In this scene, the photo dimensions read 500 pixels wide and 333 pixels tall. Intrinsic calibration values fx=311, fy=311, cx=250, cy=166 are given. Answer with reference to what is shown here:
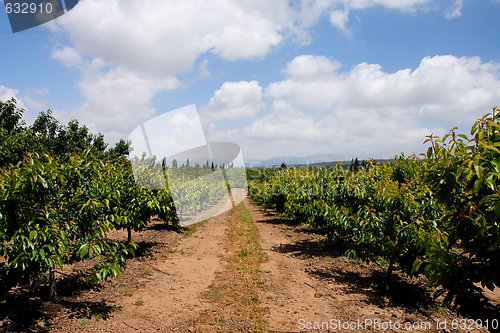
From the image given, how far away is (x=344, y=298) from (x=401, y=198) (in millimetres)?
2696

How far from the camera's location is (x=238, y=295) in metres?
7.34

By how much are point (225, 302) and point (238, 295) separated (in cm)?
50

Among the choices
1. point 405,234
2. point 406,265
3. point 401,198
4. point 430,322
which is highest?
point 401,198

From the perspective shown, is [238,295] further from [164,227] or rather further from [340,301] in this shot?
[164,227]

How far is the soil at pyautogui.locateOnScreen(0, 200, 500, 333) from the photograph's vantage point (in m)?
5.76

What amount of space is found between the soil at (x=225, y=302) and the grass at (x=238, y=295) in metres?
0.03

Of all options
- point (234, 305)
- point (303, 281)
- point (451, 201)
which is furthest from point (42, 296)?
point (451, 201)

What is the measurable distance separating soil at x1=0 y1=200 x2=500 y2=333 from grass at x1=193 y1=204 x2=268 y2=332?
0.03 m

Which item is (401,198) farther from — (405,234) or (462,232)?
(462,232)

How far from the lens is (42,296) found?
254 inches

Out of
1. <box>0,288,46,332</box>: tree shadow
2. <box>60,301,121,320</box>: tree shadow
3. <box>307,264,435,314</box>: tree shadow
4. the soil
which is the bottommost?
<box>307,264,435,314</box>: tree shadow

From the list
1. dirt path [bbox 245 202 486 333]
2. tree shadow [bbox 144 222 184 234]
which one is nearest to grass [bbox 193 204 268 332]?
dirt path [bbox 245 202 486 333]

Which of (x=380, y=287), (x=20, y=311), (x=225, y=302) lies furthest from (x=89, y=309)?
(x=380, y=287)

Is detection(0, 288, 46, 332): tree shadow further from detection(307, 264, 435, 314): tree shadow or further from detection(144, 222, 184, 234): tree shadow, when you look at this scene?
detection(144, 222, 184, 234): tree shadow
